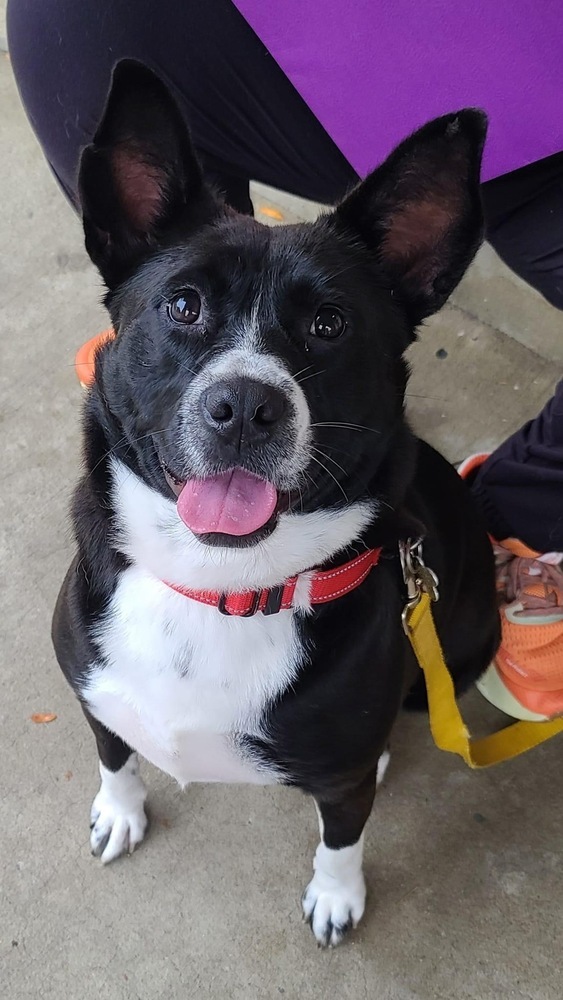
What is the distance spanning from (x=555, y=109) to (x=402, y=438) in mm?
587

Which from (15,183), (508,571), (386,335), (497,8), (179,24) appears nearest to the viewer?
(386,335)

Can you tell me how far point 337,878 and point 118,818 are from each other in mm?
431

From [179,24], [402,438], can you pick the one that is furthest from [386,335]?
[179,24]

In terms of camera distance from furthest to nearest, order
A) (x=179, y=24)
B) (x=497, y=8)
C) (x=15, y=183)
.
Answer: (x=15, y=183) → (x=179, y=24) → (x=497, y=8)

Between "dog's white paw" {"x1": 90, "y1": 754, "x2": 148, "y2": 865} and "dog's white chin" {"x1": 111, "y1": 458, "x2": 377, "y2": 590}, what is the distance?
0.58 metres

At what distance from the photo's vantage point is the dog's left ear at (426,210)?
3.60 ft

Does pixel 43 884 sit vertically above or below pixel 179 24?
below

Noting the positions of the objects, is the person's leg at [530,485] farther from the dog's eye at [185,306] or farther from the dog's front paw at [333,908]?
the dog's eye at [185,306]

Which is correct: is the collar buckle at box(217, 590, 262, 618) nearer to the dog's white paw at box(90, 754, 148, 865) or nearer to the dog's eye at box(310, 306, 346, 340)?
the dog's eye at box(310, 306, 346, 340)

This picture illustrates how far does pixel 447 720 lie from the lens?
154 centimetres

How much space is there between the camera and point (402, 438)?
1289 millimetres

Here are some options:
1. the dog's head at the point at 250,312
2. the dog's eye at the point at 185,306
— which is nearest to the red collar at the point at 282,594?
the dog's head at the point at 250,312

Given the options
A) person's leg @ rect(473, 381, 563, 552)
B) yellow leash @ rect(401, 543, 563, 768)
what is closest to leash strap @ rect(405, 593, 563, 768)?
yellow leash @ rect(401, 543, 563, 768)

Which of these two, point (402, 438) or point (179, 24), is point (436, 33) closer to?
point (179, 24)
